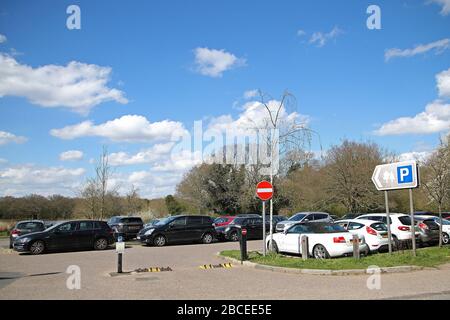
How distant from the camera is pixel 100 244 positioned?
67.5ft

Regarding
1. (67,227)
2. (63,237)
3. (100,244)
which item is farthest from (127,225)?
(63,237)

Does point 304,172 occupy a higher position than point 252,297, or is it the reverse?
point 304,172

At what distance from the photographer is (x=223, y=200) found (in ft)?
168

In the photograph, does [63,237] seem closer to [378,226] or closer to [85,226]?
[85,226]

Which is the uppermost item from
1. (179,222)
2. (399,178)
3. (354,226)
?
(399,178)

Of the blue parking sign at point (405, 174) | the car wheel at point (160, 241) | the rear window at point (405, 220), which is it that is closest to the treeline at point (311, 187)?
the car wheel at point (160, 241)

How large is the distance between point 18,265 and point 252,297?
31.8 ft

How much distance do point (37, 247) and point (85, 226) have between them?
7.50 feet

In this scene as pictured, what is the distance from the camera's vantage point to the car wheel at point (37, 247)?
18.8 m

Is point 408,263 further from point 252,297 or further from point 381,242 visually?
point 252,297

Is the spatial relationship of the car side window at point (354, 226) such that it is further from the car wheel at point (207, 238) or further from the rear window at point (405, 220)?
the car wheel at point (207, 238)

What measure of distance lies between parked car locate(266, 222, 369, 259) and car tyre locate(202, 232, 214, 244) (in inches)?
318

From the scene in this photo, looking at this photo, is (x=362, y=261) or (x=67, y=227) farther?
(x=67, y=227)
